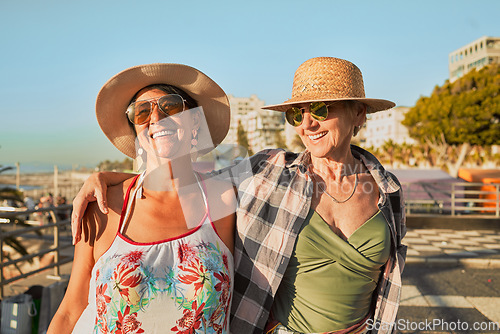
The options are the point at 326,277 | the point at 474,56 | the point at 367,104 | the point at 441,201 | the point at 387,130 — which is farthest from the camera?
the point at 474,56

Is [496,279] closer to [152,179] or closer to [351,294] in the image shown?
[351,294]

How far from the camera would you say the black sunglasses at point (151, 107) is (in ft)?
6.20

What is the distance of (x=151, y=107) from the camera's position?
1906mm

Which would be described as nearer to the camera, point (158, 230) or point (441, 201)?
point (158, 230)

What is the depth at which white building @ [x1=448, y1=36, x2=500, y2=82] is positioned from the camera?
97875 mm

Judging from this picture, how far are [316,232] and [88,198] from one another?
1.16 metres

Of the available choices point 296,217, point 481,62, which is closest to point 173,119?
point 296,217

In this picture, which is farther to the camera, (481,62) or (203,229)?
(481,62)

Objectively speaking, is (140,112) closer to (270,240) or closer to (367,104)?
Result: (270,240)

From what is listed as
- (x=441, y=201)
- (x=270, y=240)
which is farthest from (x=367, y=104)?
(x=441, y=201)

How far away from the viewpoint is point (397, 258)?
220 cm

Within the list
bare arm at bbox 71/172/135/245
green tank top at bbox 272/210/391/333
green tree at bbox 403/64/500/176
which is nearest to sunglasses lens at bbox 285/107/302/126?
green tank top at bbox 272/210/391/333

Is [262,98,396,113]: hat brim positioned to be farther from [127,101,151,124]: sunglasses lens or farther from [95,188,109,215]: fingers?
[95,188,109,215]: fingers

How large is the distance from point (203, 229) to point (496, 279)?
711 centimetres
